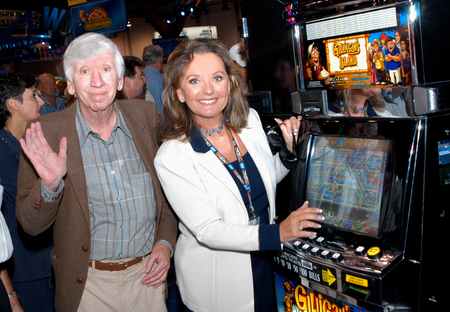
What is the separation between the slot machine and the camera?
1271 millimetres

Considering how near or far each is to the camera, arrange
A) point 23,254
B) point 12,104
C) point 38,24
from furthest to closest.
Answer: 1. point 38,24
2. point 12,104
3. point 23,254

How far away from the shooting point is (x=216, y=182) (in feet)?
5.02

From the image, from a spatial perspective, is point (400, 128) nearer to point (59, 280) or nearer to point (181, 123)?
point (181, 123)

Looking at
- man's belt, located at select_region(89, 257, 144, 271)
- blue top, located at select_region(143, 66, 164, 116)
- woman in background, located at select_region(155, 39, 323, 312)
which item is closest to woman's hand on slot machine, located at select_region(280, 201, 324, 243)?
woman in background, located at select_region(155, 39, 323, 312)

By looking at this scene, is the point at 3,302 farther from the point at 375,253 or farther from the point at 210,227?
the point at 375,253

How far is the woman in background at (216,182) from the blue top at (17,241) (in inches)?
36.5

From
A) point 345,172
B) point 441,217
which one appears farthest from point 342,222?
point 441,217

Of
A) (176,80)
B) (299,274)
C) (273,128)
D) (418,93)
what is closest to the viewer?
(418,93)

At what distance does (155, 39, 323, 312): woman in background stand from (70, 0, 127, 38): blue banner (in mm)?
4813

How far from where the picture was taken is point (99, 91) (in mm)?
1544

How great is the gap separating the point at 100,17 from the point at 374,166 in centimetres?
574

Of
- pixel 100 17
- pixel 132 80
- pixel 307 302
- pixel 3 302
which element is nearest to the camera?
pixel 3 302

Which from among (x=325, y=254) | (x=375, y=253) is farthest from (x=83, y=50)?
(x=375, y=253)

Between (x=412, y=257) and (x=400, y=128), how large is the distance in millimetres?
434
